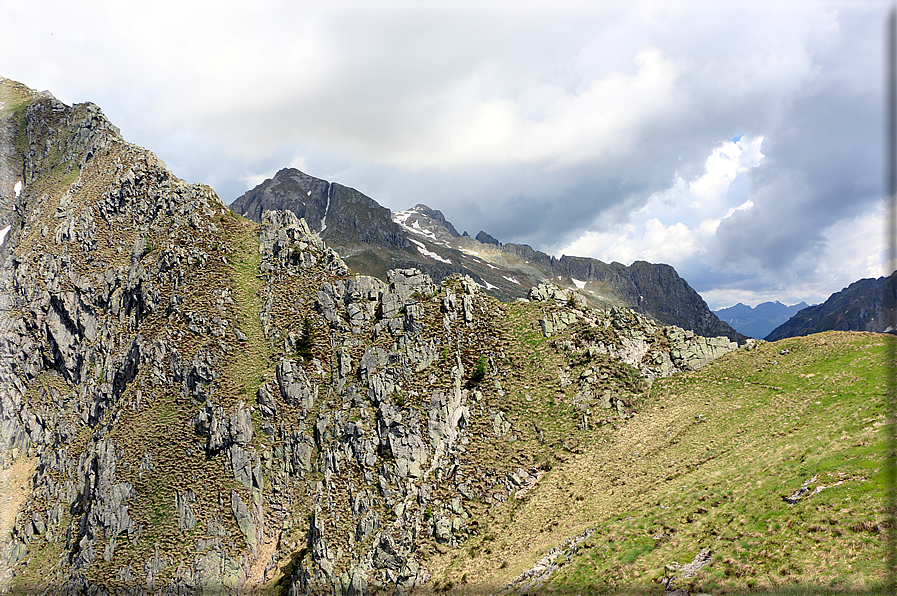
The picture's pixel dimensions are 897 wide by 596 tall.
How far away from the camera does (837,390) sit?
3606 centimetres

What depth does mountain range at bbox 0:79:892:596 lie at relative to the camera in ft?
82.1

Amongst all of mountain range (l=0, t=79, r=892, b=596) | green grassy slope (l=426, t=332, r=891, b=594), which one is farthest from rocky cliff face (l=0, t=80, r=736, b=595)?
green grassy slope (l=426, t=332, r=891, b=594)

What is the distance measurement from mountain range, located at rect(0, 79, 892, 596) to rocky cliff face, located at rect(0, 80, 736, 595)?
1.08 feet

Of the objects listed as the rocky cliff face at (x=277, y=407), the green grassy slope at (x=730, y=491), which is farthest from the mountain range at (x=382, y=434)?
the rocky cliff face at (x=277, y=407)

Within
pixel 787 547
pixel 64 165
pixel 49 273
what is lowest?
pixel 787 547

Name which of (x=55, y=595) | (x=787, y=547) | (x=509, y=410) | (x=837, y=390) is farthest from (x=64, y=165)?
(x=837, y=390)

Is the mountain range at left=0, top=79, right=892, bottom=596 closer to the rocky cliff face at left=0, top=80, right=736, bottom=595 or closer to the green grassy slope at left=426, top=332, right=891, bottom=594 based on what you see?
the green grassy slope at left=426, top=332, right=891, bottom=594

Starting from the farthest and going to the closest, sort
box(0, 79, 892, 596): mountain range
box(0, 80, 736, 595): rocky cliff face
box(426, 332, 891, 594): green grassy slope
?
1. box(0, 80, 736, 595): rocky cliff face
2. box(0, 79, 892, 596): mountain range
3. box(426, 332, 891, 594): green grassy slope

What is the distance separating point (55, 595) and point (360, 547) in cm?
4124

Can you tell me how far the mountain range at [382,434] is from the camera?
2503 cm

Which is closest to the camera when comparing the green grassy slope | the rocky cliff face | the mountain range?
the green grassy slope

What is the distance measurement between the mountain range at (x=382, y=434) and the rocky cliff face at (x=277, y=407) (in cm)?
33

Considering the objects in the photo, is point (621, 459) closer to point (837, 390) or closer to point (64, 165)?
point (837, 390)

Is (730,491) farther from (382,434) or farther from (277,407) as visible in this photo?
(277,407)
